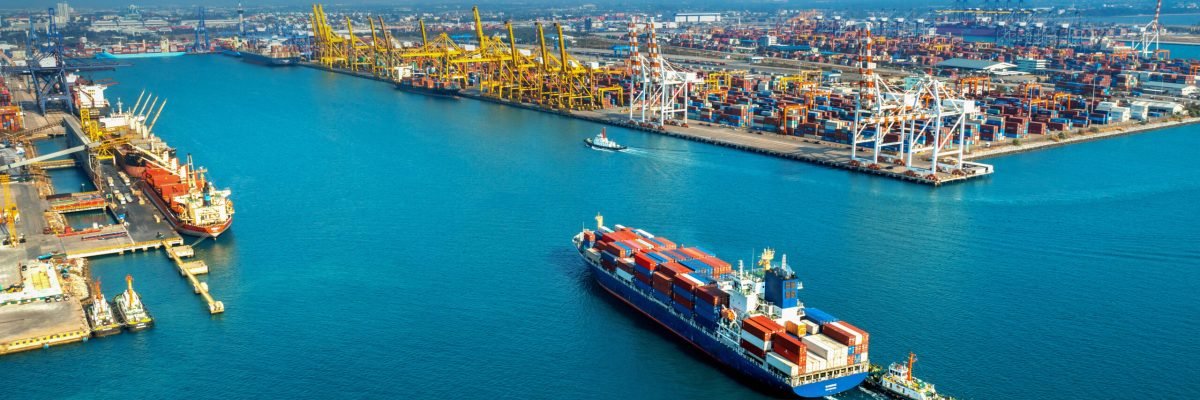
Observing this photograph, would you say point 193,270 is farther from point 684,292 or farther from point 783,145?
point 783,145

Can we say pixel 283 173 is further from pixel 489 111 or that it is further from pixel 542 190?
pixel 489 111

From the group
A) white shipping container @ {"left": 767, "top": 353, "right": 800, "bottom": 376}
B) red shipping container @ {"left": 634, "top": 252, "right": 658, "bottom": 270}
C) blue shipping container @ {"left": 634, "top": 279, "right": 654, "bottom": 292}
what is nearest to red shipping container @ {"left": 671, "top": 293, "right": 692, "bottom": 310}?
blue shipping container @ {"left": 634, "top": 279, "right": 654, "bottom": 292}

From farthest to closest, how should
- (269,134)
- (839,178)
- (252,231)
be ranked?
(269,134), (839,178), (252,231)

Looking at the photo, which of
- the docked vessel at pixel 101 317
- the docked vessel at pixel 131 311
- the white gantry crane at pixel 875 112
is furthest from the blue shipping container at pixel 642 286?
the white gantry crane at pixel 875 112

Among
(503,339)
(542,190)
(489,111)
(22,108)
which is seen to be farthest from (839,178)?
(22,108)

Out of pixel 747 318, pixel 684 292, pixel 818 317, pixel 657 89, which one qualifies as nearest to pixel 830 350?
pixel 818 317

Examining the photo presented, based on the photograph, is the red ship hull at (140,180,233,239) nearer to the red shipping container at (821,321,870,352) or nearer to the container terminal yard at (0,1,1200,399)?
the container terminal yard at (0,1,1200,399)
